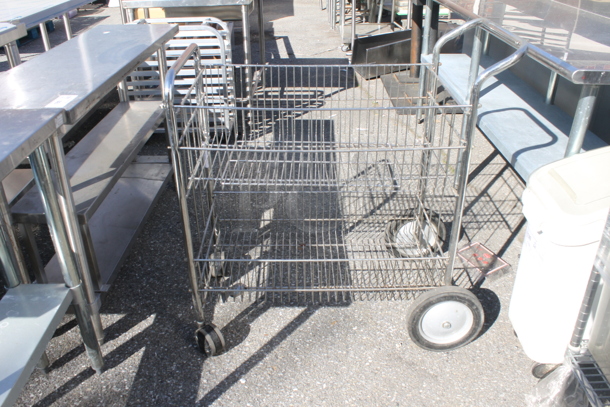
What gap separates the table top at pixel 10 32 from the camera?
3.07 meters

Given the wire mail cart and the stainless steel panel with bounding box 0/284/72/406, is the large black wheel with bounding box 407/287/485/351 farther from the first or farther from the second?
the stainless steel panel with bounding box 0/284/72/406

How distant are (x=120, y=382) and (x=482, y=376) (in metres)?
1.75

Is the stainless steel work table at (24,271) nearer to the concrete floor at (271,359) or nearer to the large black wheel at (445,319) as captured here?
the concrete floor at (271,359)

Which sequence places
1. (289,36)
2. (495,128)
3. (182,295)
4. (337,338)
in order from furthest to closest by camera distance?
(289,36) → (495,128) → (182,295) → (337,338)

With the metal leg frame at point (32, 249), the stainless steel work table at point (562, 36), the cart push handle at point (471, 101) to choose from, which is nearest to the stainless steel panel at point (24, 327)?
the metal leg frame at point (32, 249)

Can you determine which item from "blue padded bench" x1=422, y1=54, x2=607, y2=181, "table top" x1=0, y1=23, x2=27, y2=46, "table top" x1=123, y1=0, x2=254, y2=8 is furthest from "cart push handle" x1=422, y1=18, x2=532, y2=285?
"table top" x1=0, y1=23, x2=27, y2=46

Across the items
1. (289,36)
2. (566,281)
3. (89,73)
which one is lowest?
(289,36)

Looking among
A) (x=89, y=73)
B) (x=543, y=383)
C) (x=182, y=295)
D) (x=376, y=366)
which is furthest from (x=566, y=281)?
(x=89, y=73)

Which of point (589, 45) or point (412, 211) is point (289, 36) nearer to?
point (412, 211)

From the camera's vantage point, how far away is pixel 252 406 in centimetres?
235

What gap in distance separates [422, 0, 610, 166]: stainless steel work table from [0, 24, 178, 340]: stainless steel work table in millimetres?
2086

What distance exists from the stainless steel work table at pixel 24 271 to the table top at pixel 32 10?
180cm

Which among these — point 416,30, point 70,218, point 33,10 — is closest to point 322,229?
point 70,218

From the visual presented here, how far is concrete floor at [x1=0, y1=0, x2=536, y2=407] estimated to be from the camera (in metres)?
2.40
